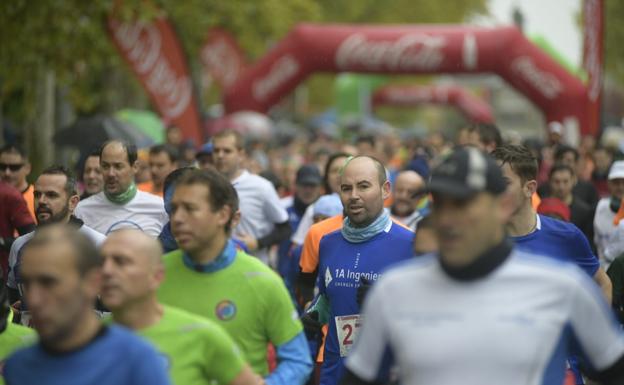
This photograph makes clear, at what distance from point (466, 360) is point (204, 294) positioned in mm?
1624

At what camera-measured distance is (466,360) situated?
4.25 meters

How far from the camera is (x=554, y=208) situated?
10.4 m

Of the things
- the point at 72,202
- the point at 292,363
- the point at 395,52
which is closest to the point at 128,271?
the point at 292,363

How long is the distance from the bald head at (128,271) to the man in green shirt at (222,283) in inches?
25.5

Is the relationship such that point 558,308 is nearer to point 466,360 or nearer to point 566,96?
point 466,360

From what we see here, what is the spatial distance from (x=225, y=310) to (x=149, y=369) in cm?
131

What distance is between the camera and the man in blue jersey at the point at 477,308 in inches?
168

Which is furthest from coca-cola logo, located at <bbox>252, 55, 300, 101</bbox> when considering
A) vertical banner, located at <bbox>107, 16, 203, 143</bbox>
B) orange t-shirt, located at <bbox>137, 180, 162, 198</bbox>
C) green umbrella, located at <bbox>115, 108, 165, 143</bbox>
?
orange t-shirt, located at <bbox>137, 180, 162, 198</bbox>

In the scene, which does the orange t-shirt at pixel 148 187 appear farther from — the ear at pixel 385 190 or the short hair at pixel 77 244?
the short hair at pixel 77 244

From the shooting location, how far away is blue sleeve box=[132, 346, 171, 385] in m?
4.31

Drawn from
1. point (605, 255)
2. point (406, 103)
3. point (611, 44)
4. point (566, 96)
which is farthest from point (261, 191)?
point (406, 103)

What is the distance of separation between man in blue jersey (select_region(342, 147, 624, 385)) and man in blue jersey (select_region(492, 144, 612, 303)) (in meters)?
2.43

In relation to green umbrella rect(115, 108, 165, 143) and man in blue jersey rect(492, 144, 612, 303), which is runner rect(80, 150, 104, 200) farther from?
green umbrella rect(115, 108, 165, 143)

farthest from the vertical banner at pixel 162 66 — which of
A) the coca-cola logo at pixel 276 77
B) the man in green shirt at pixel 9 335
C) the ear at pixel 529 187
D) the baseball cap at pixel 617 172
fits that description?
the man in green shirt at pixel 9 335
